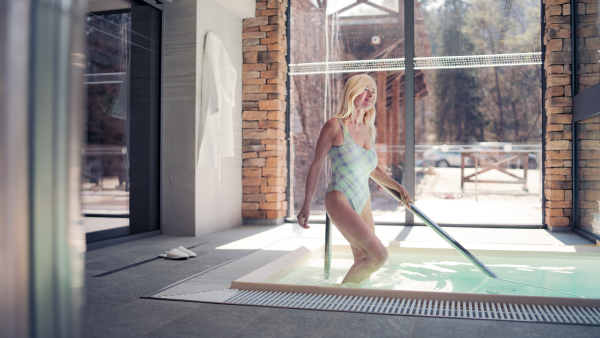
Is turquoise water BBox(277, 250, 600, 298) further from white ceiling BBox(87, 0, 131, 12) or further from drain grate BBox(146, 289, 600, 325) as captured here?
white ceiling BBox(87, 0, 131, 12)

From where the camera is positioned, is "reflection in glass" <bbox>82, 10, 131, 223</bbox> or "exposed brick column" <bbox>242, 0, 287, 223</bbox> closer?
"reflection in glass" <bbox>82, 10, 131, 223</bbox>

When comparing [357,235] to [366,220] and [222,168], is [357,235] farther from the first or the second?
[222,168]

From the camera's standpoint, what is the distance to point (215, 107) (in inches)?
187

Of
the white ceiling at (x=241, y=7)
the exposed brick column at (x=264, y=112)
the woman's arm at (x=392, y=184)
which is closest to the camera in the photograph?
the woman's arm at (x=392, y=184)

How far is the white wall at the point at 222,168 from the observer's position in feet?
15.9

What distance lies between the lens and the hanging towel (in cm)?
473

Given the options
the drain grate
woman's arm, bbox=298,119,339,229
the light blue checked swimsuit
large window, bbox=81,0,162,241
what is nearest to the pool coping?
the drain grate

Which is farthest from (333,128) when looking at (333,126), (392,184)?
(392,184)

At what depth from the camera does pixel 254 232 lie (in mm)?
5090

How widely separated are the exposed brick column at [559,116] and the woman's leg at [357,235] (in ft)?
11.4

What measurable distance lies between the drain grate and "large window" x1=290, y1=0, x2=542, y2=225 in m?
3.56

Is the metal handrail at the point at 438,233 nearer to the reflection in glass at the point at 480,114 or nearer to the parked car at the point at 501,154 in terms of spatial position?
the reflection in glass at the point at 480,114

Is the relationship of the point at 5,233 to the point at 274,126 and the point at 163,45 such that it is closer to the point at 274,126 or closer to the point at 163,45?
the point at 163,45

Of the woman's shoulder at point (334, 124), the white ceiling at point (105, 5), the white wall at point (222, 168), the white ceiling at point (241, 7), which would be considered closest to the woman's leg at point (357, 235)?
the woman's shoulder at point (334, 124)
